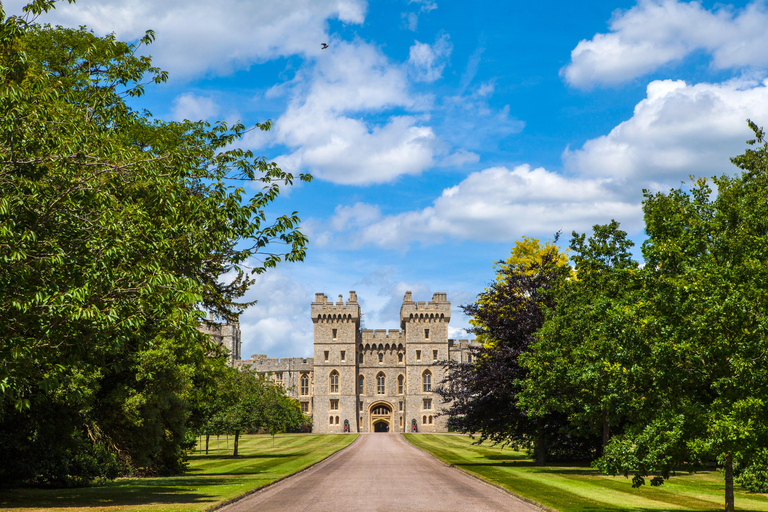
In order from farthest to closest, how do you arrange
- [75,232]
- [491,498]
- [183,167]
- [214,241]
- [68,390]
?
[491,498]
[68,390]
[214,241]
[183,167]
[75,232]

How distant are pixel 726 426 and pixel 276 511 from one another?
969cm

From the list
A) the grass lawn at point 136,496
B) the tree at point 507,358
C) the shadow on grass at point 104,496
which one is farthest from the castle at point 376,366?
the shadow on grass at point 104,496

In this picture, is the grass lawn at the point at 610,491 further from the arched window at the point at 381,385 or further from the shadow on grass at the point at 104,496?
the arched window at the point at 381,385

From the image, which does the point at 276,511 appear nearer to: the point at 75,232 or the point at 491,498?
the point at 491,498

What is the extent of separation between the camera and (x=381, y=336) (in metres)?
97.2

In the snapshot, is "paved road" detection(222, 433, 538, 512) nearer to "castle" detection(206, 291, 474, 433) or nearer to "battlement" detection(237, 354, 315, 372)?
"castle" detection(206, 291, 474, 433)

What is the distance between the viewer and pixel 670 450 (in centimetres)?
1318

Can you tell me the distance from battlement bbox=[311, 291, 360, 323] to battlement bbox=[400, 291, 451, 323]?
7180 mm

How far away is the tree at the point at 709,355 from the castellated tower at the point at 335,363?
→ 8052cm

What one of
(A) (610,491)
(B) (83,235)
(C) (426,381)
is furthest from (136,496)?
(C) (426,381)

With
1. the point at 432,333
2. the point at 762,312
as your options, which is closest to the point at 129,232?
the point at 762,312

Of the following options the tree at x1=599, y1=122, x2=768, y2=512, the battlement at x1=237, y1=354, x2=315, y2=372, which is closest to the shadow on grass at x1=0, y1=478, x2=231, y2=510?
the tree at x1=599, y1=122, x2=768, y2=512

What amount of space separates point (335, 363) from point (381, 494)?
7634 cm

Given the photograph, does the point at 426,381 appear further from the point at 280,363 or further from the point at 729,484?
the point at 729,484
